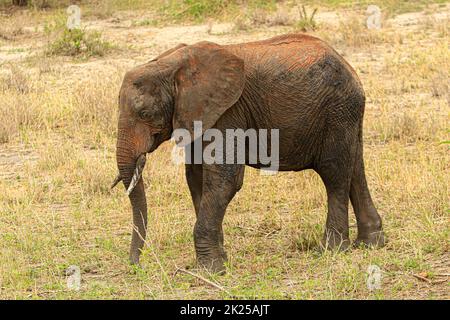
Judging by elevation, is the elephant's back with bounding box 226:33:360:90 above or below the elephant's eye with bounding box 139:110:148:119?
above

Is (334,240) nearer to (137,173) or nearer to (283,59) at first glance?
(283,59)

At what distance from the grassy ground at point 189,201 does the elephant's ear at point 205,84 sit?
3.21ft

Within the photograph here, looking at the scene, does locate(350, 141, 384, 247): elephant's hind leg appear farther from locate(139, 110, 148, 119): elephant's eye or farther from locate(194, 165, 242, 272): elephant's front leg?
locate(139, 110, 148, 119): elephant's eye

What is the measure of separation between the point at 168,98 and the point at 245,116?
562 mm

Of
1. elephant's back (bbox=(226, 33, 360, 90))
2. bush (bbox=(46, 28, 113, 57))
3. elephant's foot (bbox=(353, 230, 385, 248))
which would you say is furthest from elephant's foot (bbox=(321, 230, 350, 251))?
bush (bbox=(46, 28, 113, 57))

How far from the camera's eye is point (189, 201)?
345 inches

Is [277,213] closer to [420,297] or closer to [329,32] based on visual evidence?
[420,297]

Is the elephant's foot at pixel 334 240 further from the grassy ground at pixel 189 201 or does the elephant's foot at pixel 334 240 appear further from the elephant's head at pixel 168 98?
the elephant's head at pixel 168 98

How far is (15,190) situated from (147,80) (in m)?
2.77

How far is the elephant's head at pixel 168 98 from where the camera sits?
671 cm

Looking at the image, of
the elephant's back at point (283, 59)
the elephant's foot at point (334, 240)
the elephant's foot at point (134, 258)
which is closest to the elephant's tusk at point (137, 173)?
the elephant's foot at point (134, 258)

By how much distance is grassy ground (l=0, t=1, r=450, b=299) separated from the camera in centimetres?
668

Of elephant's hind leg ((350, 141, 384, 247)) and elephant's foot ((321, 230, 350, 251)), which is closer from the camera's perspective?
elephant's foot ((321, 230, 350, 251))

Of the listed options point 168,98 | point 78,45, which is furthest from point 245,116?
point 78,45
